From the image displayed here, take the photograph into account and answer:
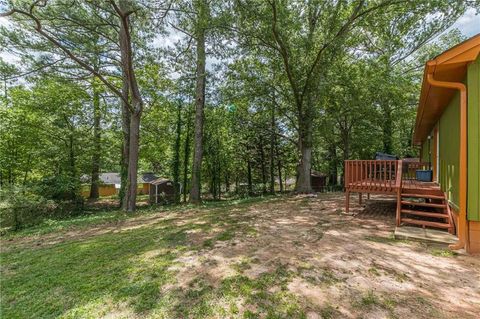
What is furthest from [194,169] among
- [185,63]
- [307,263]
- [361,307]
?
[361,307]

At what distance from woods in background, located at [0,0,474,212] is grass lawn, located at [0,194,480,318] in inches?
241

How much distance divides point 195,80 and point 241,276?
38.9ft

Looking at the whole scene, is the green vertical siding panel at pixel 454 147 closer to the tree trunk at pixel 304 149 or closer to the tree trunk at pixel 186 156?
the tree trunk at pixel 304 149

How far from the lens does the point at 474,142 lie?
150 inches

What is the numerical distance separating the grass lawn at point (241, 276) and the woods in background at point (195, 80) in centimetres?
612

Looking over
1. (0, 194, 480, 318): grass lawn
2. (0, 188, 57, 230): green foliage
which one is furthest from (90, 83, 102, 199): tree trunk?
(0, 194, 480, 318): grass lawn

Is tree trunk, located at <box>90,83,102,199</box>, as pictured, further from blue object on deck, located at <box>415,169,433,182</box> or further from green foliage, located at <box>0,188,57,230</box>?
blue object on deck, located at <box>415,169,433,182</box>

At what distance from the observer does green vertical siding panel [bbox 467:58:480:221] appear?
3779 millimetres

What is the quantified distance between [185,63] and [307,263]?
1098 cm

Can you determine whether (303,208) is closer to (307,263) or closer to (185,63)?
(307,263)

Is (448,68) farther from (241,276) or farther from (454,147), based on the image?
(241,276)

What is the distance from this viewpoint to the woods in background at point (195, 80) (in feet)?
30.6

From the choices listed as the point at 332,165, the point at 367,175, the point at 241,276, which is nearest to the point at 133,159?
the point at 241,276

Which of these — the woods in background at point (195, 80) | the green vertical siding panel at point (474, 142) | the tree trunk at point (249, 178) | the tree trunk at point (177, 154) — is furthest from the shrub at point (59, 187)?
the green vertical siding panel at point (474, 142)
